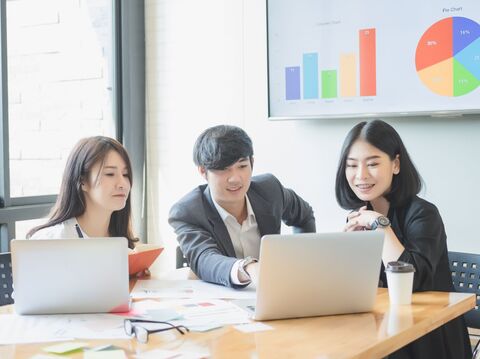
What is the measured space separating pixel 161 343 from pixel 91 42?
8.57 ft

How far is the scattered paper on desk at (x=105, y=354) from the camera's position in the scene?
1.60 m

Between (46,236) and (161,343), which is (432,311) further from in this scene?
(46,236)

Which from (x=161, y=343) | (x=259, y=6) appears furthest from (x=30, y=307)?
(x=259, y=6)

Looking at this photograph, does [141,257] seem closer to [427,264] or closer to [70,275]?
[70,275]

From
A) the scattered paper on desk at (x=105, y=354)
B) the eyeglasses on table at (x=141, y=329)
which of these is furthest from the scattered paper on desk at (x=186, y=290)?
the scattered paper on desk at (x=105, y=354)

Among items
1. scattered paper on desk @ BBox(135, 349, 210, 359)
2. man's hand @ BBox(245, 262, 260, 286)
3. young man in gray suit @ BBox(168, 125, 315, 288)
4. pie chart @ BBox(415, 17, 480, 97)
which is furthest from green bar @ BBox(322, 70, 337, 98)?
scattered paper on desk @ BBox(135, 349, 210, 359)

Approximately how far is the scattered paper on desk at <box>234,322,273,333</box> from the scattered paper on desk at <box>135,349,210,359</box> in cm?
20

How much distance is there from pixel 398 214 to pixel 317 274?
2.13ft

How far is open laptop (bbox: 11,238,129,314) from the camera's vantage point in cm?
192

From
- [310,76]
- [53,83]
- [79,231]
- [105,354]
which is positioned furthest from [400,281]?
[53,83]

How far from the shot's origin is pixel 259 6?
3764mm

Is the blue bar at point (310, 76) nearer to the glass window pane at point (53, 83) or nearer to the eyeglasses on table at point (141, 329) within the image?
the glass window pane at point (53, 83)

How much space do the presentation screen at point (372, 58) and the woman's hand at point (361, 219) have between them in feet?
3.20

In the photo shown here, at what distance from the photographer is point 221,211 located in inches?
103
